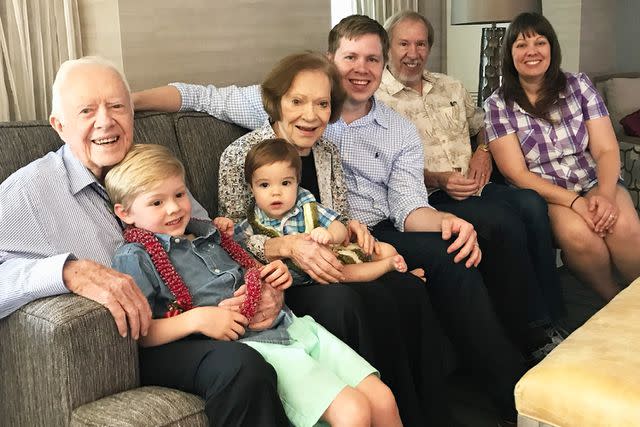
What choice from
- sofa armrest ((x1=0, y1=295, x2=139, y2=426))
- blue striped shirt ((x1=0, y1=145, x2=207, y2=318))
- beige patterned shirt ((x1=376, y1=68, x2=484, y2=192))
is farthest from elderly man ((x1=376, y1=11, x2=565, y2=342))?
sofa armrest ((x1=0, y1=295, x2=139, y2=426))

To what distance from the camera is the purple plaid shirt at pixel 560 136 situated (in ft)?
10.2

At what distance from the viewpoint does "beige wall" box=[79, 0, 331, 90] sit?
2.67 meters

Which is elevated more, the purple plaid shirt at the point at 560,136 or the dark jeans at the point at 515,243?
the purple plaid shirt at the point at 560,136

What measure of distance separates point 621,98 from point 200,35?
8.37 ft

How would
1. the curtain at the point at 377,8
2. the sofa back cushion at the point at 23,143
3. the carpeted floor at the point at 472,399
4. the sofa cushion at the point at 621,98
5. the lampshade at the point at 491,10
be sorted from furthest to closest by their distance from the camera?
the sofa cushion at the point at 621,98, the curtain at the point at 377,8, the lampshade at the point at 491,10, the carpeted floor at the point at 472,399, the sofa back cushion at the point at 23,143

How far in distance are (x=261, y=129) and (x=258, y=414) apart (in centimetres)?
101

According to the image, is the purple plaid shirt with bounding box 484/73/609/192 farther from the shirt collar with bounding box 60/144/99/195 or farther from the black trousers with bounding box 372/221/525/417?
the shirt collar with bounding box 60/144/99/195

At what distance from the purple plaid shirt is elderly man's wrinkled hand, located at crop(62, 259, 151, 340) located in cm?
190

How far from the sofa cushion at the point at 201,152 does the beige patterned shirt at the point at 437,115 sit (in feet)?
2.81

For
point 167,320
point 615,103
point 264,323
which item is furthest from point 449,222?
point 615,103

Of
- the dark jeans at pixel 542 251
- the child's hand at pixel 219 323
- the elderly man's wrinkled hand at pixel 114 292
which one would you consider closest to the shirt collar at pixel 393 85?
the dark jeans at pixel 542 251

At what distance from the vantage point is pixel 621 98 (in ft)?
14.2

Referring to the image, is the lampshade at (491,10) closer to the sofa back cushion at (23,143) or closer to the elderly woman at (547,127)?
the elderly woman at (547,127)

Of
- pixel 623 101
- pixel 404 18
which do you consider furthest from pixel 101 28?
pixel 623 101
